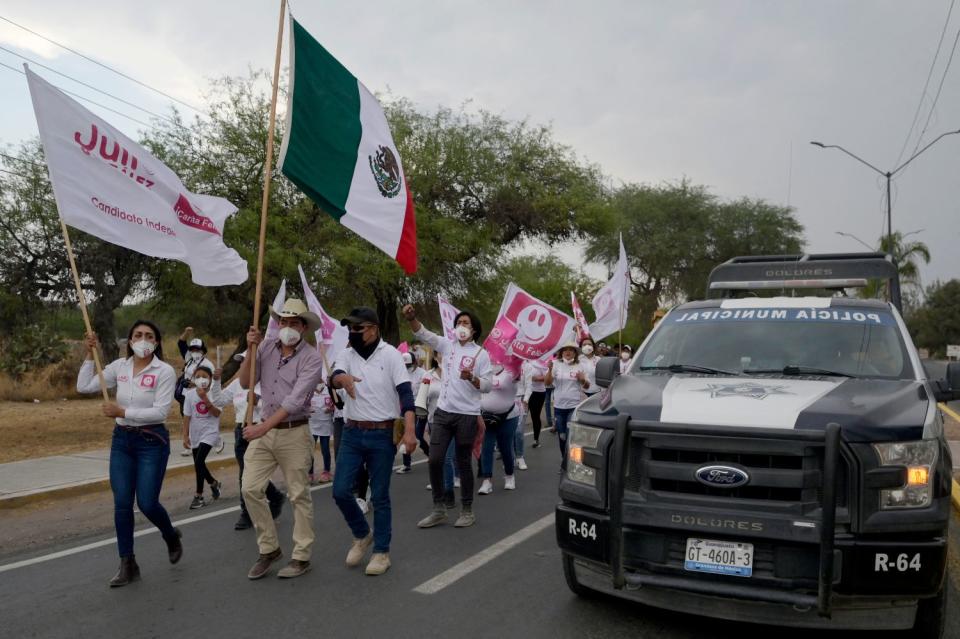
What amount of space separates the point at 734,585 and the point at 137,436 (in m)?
4.10

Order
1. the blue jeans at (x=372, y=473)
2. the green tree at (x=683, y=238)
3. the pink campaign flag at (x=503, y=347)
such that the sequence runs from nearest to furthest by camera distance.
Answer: the blue jeans at (x=372, y=473), the pink campaign flag at (x=503, y=347), the green tree at (x=683, y=238)

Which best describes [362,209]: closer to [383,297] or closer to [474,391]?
[474,391]

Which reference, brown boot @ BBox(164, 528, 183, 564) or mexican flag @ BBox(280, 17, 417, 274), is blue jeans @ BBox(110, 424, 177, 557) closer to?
brown boot @ BBox(164, 528, 183, 564)

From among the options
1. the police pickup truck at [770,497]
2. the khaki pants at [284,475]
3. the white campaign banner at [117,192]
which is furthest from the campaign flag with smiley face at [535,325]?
the police pickup truck at [770,497]

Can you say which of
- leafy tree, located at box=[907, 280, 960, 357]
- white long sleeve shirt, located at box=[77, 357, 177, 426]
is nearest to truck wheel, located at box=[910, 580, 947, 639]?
white long sleeve shirt, located at box=[77, 357, 177, 426]

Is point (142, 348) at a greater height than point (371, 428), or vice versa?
point (142, 348)

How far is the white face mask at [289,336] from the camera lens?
606 centimetres

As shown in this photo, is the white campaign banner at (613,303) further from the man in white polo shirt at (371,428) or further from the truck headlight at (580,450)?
the truck headlight at (580,450)

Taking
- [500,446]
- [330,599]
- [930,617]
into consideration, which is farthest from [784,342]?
[500,446]

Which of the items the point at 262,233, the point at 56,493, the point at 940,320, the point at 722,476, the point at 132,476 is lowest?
the point at 56,493

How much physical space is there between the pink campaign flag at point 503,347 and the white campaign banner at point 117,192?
3682 mm

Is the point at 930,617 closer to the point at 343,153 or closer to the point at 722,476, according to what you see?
the point at 722,476

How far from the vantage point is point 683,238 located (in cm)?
4988

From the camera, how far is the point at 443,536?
7074 mm
